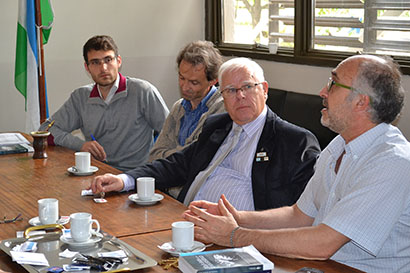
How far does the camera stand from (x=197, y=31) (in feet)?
18.4

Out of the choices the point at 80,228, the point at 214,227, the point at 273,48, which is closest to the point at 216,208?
the point at 214,227

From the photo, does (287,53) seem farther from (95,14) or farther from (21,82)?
(21,82)

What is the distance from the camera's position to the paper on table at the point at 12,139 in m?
3.57

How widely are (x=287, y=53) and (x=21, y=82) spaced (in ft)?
6.53

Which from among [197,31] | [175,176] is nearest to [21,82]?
[197,31]

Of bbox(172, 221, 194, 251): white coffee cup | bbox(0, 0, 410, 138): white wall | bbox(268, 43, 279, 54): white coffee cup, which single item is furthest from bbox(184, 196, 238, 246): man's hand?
bbox(268, 43, 279, 54): white coffee cup

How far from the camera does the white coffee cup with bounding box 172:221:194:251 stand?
1.79 metres

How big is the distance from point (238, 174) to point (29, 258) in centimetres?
118

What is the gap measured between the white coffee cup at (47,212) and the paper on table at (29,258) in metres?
0.30

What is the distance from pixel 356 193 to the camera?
1.79 m

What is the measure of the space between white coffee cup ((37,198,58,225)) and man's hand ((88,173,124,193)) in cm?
41

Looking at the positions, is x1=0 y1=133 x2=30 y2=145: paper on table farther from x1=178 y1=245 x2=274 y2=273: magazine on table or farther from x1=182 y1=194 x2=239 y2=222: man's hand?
x1=178 y1=245 x2=274 y2=273: magazine on table

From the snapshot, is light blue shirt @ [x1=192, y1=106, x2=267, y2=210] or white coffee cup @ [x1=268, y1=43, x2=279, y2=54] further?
white coffee cup @ [x1=268, y1=43, x2=279, y2=54]

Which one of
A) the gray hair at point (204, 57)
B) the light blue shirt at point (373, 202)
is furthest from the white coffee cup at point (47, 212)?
the gray hair at point (204, 57)
